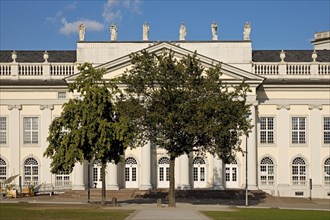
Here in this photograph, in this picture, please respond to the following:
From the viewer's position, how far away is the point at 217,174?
73000 mm

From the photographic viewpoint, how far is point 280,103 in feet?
246

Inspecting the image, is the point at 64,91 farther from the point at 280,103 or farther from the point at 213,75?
the point at 213,75

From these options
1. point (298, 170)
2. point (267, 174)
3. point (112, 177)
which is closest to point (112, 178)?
point (112, 177)

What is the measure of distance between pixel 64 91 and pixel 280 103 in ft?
67.3

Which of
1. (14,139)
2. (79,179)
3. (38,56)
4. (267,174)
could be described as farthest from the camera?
(38,56)

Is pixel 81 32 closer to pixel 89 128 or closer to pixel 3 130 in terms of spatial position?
pixel 3 130

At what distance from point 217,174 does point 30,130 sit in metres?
18.3

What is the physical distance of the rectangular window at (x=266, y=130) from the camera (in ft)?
246

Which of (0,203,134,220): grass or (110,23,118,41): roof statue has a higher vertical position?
(110,23,118,41): roof statue

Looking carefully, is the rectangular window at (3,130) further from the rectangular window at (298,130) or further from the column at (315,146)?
the column at (315,146)

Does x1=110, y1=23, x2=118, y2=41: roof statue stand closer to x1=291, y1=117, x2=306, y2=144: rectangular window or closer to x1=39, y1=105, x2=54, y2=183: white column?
x1=39, y1=105, x2=54, y2=183: white column

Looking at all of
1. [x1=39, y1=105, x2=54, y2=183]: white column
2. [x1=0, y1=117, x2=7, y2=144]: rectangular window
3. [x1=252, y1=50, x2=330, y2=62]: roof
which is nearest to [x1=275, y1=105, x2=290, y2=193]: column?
[x1=252, y1=50, x2=330, y2=62]: roof

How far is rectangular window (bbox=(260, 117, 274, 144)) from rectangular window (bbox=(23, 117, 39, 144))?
70.2ft

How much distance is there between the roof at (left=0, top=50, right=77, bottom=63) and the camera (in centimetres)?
7819
